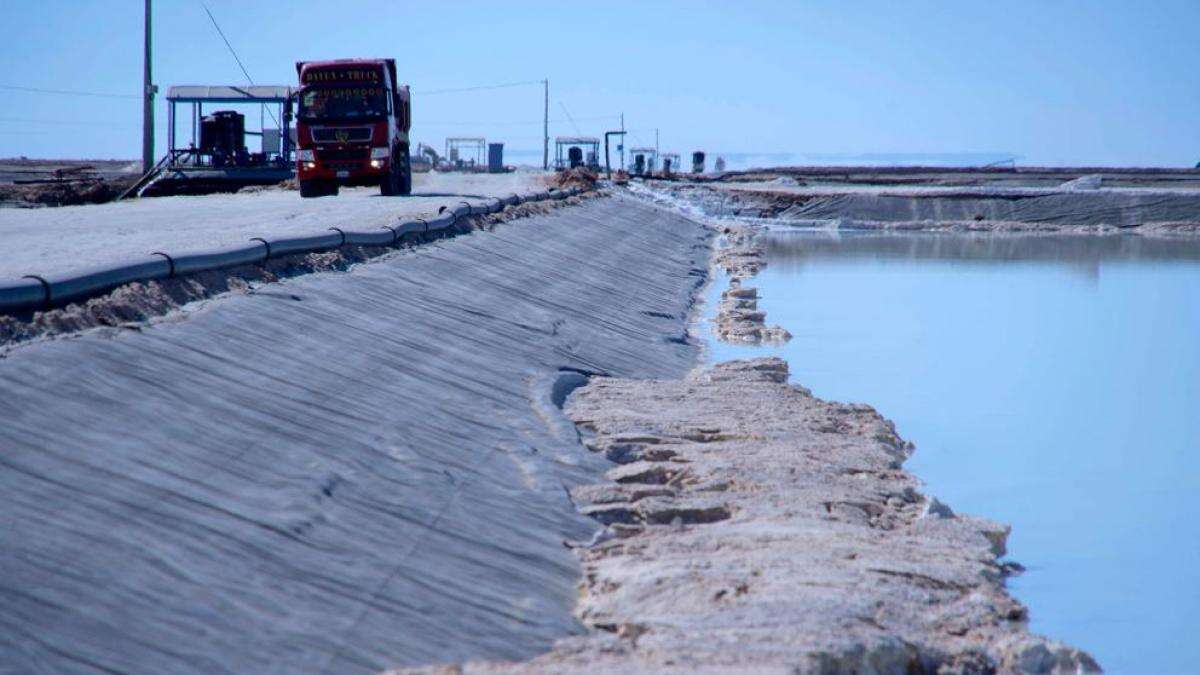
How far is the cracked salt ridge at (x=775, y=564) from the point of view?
18.9 feet

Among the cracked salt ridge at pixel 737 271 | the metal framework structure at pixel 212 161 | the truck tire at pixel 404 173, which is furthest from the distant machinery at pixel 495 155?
the truck tire at pixel 404 173

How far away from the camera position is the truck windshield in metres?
28.0

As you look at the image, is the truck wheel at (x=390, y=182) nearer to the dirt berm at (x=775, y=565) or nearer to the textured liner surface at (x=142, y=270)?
the textured liner surface at (x=142, y=270)

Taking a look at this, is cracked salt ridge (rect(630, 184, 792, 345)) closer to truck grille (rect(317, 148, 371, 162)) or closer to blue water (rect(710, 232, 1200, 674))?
blue water (rect(710, 232, 1200, 674))

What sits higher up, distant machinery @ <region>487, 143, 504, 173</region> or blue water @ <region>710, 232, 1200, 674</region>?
distant machinery @ <region>487, 143, 504, 173</region>

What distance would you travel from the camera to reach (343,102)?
2820 centimetres

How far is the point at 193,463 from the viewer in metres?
6.48

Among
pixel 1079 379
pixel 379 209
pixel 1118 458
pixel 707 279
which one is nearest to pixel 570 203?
pixel 707 279

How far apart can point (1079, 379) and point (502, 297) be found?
790 centimetres

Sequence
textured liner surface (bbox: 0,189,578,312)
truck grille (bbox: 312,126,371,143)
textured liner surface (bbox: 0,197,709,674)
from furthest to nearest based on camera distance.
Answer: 1. truck grille (bbox: 312,126,371,143)
2. textured liner surface (bbox: 0,189,578,312)
3. textured liner surface (bbox: 0,197,709,674)

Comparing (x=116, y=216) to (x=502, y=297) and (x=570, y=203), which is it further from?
(x=570, y=203)

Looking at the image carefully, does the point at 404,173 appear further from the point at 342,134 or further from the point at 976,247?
the point at 976,247

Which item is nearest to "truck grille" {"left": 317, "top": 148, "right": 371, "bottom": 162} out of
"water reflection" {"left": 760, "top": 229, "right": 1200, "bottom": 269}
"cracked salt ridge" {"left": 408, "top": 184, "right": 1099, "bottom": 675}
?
"water reflection" {"left": 760, "top": 229, "right": 1200, "bottom": 269}

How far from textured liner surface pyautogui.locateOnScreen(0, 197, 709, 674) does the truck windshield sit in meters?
17.1
